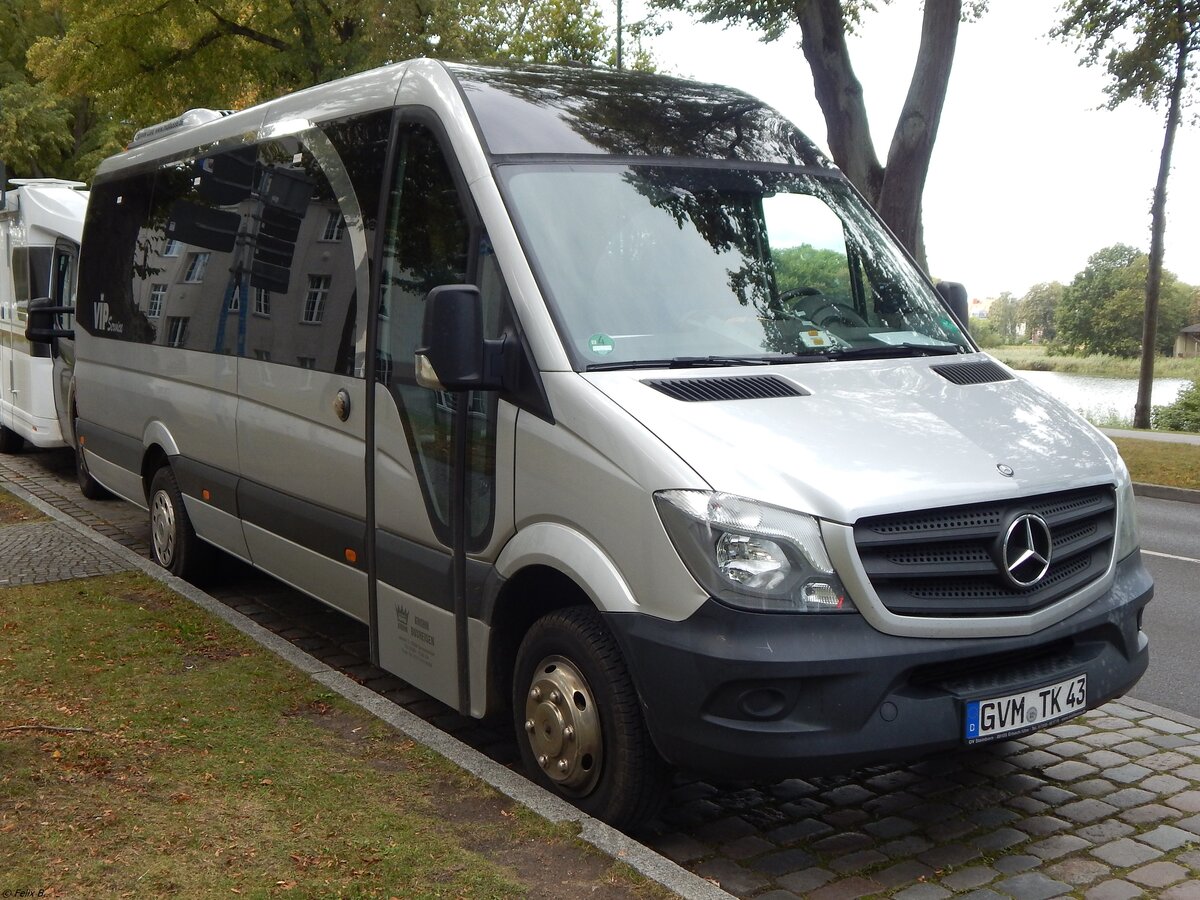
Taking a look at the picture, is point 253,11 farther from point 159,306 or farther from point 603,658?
point 603,658

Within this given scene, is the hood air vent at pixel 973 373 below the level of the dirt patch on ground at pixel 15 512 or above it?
above

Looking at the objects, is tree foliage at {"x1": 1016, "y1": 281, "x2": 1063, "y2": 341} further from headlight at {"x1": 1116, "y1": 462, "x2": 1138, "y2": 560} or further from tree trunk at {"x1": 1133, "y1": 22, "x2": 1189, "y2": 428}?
headlight at {"x1": 1116, "y1": 462, "x2": 1138, "y2": 560}

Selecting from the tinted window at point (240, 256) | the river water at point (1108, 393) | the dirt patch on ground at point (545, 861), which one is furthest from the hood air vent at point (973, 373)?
the river water at point (1108, 393)

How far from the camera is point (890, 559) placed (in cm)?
402

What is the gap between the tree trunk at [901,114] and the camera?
47.8ft

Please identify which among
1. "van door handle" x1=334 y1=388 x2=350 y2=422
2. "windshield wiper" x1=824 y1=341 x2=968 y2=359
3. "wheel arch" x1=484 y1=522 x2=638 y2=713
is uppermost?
"windshield wiper" x1=824 y1=341 x2=968 y2=359

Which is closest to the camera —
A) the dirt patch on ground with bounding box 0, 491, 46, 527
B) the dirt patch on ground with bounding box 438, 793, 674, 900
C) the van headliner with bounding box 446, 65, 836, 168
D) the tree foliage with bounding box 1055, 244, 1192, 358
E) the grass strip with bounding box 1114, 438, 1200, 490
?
the dirt patch on ground with bounding box 438, 793, 674, 900

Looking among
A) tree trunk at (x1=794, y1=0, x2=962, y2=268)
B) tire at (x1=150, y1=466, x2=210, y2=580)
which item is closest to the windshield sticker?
tire at (x1=150, y1=466, x2=210, y2=580)

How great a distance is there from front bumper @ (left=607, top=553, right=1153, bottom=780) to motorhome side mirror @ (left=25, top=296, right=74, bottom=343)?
32.0 feet

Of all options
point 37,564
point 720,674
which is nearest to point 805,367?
point 720,674

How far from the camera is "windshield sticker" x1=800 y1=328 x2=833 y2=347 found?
502 centimetres

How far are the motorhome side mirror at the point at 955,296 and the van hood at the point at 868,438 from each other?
1.09 metres

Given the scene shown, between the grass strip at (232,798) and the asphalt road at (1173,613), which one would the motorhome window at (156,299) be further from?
the asphalt road at (1173,613)

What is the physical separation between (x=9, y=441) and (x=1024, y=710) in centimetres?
1432
